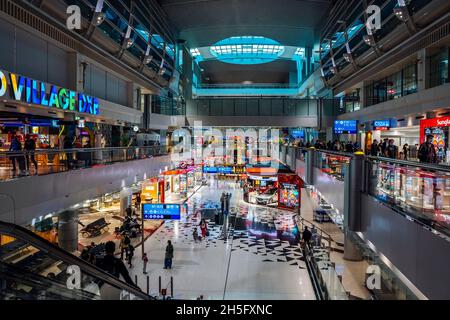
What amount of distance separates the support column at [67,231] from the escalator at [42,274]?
1339 centimetres

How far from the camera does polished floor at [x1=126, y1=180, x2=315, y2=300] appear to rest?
12.4 meters

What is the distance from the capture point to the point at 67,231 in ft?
53.2

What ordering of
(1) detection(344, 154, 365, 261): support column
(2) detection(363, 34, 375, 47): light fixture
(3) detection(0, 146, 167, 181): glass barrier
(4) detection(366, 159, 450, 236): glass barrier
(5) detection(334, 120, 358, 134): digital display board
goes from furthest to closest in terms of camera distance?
(5) detection(334, 120, 358, 134): digital display board, (2) detection(363, 34, 375, 47): light fixture, (3) detection(0, 146, 167, 181): glass barrier, (1) detection(344, 154, 365, 261): support column, (4) detection(366, 159, 450, 236): glass barrier

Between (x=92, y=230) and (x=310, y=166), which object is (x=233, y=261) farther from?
(x=92, y=230)

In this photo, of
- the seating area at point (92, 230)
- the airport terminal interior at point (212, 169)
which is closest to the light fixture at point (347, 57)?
the airport terminal interior at point (212, 169)

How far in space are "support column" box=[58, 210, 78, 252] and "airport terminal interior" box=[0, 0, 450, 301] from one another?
2.3 inches

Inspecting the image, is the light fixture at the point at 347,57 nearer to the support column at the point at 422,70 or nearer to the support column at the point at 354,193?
the support column at the point at 422,70

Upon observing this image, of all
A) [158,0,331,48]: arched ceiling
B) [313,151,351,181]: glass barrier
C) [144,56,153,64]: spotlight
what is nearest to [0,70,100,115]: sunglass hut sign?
[313,151,351,181]: glass barrier

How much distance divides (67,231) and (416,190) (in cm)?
1504

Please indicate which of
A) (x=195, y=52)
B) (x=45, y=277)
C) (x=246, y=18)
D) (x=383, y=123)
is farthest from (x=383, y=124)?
(x=195, y=52)

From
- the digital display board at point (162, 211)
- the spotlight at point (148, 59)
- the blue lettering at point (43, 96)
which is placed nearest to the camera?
the blue lettering at point (43, 96)

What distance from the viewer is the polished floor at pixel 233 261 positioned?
40.8 ft

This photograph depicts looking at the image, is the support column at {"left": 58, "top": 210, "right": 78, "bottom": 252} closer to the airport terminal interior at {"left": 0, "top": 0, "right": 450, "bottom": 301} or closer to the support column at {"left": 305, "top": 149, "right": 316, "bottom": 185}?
the airport terminal interior at {"left": 0, "top": 0, "right": 450, "bottom": 301}
